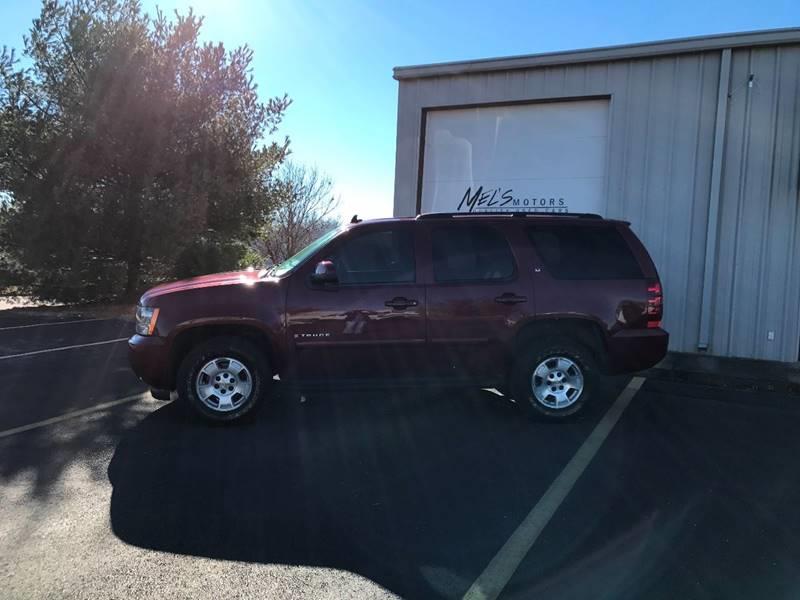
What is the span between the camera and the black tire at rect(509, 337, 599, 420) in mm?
5441

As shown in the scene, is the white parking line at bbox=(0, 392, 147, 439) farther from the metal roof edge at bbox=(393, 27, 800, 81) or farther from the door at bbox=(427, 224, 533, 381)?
the metal roof edge at bbox=(393, 27, 800, 81)

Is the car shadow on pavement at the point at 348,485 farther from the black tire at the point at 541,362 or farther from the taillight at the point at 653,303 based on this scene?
the taillight at the point at 653,303

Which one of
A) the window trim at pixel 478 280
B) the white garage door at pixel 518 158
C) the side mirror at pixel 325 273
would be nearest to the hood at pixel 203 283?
the side mirror at pixel 325 273

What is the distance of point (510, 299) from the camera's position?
537cm

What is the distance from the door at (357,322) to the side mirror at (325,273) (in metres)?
0.12

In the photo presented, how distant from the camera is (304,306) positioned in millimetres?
5129

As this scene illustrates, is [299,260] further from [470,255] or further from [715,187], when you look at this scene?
[715,187]

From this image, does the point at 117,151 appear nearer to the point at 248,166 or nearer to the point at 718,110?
the point at 248,166

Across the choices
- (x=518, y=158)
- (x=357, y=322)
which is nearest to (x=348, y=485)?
(x=357, y=322)

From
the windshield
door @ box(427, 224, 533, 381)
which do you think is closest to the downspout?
door @ box(427, 224, 533, 381)

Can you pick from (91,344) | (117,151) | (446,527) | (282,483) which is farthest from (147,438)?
(117,151)

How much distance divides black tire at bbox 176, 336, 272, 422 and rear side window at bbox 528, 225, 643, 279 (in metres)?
2.89

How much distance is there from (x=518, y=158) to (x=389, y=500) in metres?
7.56

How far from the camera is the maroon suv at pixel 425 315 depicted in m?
5.11
